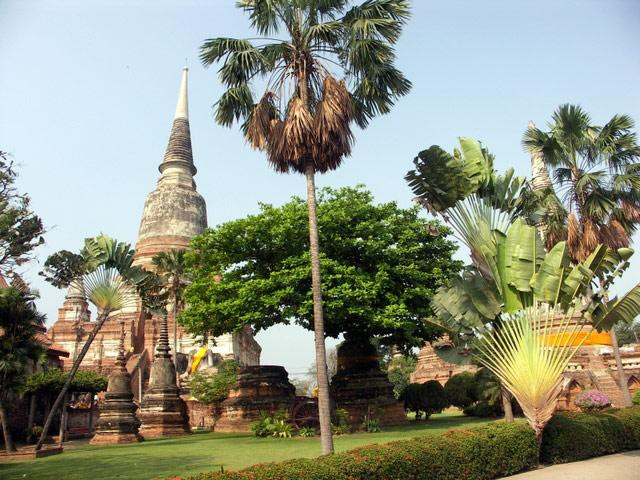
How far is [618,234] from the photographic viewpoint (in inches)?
674

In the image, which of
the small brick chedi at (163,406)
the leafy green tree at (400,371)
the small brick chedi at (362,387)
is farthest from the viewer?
the leafy green tree at (400,371)

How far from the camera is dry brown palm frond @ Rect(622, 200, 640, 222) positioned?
17000 millimetres

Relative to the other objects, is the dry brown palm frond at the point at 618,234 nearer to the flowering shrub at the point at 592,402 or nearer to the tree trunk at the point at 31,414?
the flowering shrub at the point at 592,402

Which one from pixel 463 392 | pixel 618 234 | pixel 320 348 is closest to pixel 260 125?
pixel 320 348

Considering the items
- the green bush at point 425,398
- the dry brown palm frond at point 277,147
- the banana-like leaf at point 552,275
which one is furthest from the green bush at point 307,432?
the dry brown palm frond at point 277,147

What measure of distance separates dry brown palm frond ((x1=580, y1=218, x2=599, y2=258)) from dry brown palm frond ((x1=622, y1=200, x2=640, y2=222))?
1.16 metres

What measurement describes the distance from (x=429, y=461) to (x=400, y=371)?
1613 inches

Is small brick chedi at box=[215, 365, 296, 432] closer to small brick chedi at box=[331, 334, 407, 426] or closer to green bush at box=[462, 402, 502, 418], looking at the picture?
small brick chedi at box=[331, 334, 407, 426]

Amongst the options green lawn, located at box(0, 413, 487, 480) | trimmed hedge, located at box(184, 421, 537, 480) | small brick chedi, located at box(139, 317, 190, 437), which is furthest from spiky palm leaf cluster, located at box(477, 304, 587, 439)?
small brick chedi, located at box(139, 317, 190, 437)

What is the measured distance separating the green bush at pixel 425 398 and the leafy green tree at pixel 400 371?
54.4 feet

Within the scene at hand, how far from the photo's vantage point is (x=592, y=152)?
17188 mm

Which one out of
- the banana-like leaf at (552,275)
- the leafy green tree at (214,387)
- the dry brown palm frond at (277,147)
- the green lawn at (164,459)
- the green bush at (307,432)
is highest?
the dry brown palm frond at (277,147)

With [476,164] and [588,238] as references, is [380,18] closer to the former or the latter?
[476,164]

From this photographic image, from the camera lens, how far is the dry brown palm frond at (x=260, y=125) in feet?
38.8
